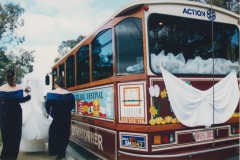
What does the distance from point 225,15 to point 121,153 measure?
3329mm

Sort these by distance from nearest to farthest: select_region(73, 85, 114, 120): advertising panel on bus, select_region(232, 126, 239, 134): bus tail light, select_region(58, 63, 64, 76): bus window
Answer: select_region(73, 85, 114, 120): advertising panel on bus, select_region(232, 126, 239, 134): bus tail light, select_region(58, 63, 64, 76): bus window

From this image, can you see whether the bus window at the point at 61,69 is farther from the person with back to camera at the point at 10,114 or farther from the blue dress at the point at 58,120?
the person with back to camera at the point at 10,114

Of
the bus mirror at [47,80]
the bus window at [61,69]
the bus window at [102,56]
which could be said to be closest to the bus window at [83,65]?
the bus window at [102,56]

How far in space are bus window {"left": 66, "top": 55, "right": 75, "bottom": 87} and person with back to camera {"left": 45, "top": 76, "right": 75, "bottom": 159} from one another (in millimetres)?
1907

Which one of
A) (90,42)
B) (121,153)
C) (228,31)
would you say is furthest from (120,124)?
(228,31)

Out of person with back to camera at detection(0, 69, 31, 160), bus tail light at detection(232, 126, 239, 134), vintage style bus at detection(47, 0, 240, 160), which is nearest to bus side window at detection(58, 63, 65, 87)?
person with back to camera at detection(0, 69, 31, 160)

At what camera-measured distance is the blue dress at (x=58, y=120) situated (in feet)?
21.5

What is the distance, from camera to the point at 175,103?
16.3ft

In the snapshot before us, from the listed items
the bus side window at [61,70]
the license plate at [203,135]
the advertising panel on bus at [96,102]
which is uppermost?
the bus side window at [61,70]

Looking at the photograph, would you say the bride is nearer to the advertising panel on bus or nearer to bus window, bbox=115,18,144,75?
the advertising panel on bus

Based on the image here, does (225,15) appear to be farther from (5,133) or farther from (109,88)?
(5,133)

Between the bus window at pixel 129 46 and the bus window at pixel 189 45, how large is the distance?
7.6 inches

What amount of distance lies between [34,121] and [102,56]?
7.49 feet

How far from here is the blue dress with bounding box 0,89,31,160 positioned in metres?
5.86
